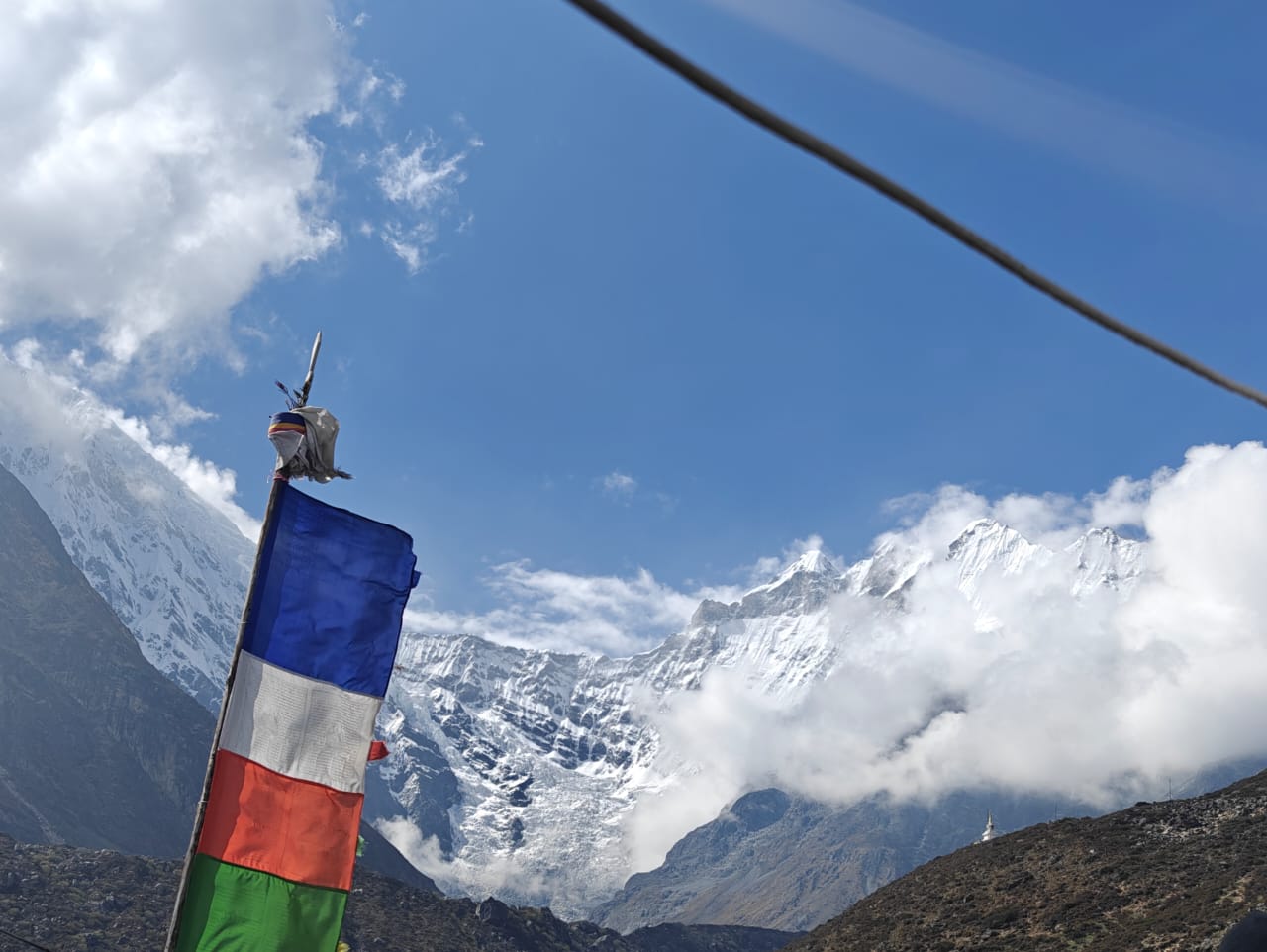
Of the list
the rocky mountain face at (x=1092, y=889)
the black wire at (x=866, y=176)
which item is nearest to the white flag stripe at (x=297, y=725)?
the black wire at (x=866, y=176)

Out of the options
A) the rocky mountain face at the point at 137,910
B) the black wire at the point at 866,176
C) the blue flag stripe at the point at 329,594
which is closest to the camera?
the black wire at the point at 866,176

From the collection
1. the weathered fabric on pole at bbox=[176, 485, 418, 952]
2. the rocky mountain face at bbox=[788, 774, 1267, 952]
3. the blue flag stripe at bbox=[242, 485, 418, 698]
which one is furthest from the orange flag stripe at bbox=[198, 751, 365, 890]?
the rocky mountain face at bbox=[788, 774, 1267, 952]

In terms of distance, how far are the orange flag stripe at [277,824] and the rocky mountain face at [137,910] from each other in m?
99.0

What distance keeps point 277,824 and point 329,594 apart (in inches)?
91.3

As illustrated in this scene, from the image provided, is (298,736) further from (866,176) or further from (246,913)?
(866,176)

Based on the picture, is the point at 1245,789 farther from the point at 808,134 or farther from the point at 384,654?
the point at 808,134

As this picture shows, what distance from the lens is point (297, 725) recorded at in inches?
462

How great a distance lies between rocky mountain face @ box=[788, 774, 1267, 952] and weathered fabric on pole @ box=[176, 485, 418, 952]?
170 feet

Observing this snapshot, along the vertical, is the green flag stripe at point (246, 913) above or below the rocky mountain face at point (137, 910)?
below

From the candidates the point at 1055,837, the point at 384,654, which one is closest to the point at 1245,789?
the point at 1055,837

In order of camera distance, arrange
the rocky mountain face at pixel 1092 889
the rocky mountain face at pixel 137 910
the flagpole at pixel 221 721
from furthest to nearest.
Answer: the rocky mountain face at pixel 137 910 < the rocky mountain face at pixel 1092 889 < the flagpole at pixel 221 721

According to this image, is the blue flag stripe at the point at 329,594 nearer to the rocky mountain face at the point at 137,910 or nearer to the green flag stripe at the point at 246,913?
the green flag stripe at the point at 246,913

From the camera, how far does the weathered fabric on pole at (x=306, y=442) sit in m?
11.5

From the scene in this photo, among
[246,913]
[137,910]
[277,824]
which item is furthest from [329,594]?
[137,910]
